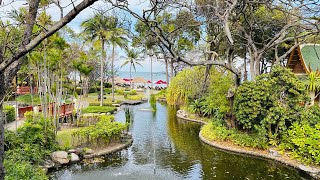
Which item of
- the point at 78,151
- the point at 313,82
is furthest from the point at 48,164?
the point at 313,82

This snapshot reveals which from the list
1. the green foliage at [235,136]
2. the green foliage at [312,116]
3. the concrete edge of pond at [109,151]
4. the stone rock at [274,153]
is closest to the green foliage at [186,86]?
the green foliage at [235,136]

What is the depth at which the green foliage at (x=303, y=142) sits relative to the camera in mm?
8555

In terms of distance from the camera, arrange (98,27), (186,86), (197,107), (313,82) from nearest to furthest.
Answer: (313,82), (197,107), (186,86), (98,27)

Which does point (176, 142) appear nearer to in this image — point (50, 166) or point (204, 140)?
point (204, 140)

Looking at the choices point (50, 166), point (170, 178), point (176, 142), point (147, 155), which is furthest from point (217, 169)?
point (50, 166)

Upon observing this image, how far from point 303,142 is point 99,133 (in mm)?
6422

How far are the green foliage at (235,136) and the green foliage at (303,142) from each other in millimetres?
700

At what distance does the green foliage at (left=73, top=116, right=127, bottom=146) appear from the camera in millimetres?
10406

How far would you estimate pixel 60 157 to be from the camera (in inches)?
358

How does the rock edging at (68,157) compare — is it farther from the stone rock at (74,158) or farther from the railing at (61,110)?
the railing at (61,110)

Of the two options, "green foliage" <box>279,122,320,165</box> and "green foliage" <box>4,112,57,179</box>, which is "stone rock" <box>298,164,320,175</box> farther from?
"green foliage" <box>4,112,57,179</box>

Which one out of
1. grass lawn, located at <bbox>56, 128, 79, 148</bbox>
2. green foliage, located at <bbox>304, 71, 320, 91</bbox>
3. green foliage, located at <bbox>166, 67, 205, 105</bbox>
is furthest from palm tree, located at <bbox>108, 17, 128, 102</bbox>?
green foliage, located at <bbox>304, 71, 320, 91</bbox>

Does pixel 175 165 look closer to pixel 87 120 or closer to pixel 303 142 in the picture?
pixel 303 142

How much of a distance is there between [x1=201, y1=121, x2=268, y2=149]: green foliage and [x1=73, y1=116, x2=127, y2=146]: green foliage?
3.64 m
